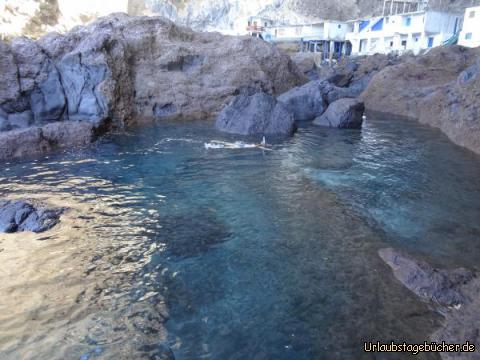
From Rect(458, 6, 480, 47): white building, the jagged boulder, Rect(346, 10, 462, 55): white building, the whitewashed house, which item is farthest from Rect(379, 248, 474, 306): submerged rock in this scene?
the whitewashed house

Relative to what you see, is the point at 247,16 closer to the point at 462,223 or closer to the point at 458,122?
the point at 458,122

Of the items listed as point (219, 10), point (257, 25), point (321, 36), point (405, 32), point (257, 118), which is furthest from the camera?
point (219, 10)

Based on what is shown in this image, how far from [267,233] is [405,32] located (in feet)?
148

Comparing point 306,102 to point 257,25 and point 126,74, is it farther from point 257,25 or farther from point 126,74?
point 257,25

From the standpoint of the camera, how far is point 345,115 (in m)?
14.3

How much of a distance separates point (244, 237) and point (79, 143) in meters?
7.48

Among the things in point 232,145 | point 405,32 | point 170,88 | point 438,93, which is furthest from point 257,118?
point 405,32

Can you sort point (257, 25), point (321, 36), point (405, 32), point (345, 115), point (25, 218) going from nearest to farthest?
point (25, 218)
point (345, 115)
point (405, 32)
point (321, 36)
point (257, 25)

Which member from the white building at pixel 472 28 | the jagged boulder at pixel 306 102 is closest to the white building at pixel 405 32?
the white building at pixel 472 28

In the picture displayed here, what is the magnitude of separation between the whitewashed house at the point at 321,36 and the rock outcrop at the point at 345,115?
39.6m

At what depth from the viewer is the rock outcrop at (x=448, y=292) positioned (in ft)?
12.0

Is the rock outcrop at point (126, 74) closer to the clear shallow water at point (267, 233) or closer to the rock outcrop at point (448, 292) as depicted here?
the clear shallow water at point (267, 233)

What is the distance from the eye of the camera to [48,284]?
4.51 m

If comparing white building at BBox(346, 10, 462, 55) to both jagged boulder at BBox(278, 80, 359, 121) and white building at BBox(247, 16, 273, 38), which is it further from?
jagged boulder at BBox(278, 80, 359, 121)
